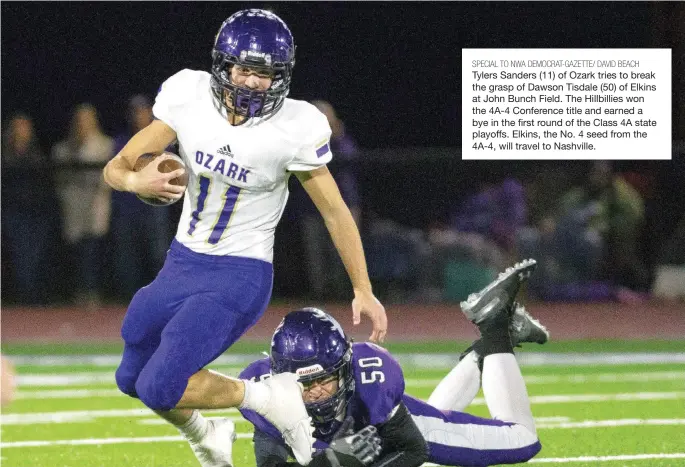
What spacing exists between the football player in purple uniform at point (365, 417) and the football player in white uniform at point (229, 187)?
0.13 metres

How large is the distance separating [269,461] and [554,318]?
6021 millimetres

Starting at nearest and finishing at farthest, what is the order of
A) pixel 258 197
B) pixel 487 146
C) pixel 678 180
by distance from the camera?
pixel 258 197
pixel 487 146
pixel 678 180

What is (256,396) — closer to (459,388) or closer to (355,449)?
(355,449)

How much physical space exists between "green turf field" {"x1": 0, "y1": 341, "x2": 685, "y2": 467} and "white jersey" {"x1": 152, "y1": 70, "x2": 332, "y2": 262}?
984 millimetres

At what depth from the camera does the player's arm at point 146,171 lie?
387cm

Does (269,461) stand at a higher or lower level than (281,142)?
lower

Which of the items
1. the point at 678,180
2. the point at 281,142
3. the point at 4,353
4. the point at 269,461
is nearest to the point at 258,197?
the point at 281,142

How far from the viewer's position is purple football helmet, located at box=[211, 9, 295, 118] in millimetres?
4047

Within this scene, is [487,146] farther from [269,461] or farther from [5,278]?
[5,278]

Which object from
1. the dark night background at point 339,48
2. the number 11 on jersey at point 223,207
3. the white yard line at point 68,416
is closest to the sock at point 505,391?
the number 11 on jersey at point 223,207

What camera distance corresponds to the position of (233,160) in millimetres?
4090

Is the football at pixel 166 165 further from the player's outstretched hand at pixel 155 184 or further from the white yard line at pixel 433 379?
the white yard line at pixel 433 379

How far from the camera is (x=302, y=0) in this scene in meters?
12.0
